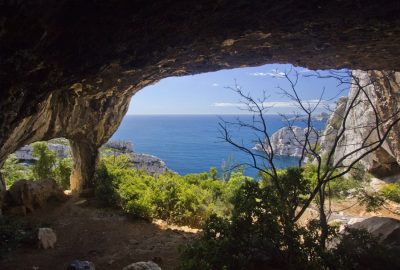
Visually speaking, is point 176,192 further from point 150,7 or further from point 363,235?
point 150,7

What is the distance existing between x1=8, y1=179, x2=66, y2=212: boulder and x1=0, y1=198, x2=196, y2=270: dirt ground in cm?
37

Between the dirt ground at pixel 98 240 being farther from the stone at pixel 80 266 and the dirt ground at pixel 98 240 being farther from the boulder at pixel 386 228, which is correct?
the boulder at pixel 386 228

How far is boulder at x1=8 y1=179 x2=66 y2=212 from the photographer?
35.0ft

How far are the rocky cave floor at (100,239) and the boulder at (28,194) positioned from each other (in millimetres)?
356

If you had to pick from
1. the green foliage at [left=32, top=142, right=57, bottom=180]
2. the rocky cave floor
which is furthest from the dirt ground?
the green foliage at [left=32, top=142, right=57, bottom=180]

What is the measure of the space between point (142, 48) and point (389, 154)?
44.9 ft

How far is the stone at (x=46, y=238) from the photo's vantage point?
324 inches

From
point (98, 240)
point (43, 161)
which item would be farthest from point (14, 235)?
point (43, 161)

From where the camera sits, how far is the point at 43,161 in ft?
47.7

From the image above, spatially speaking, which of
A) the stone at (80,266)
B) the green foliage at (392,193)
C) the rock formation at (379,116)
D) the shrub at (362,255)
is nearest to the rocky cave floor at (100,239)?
the green foliage at (392,193)

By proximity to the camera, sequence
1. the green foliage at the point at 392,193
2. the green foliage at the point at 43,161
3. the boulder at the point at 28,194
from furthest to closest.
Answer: the green foliage at the point at 43,161, the green foliage at the point at 392,193, the boulder at the point at 28,194

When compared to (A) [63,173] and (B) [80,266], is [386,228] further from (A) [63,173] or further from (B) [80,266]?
(A) [63,173]

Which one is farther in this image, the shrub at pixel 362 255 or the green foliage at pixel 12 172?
the green foliage at pixel 12 172

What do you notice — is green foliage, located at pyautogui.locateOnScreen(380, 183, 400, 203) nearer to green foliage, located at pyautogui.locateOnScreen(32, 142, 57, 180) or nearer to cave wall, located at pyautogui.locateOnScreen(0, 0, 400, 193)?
cave wall, located at pyautogui.locateOnScreen(0, 0, 400, 193)
